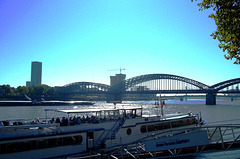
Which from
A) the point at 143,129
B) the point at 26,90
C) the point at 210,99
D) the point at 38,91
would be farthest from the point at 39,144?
the point at 38,91

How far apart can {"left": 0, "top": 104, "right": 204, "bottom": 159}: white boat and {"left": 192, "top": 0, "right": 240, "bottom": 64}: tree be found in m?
7.62

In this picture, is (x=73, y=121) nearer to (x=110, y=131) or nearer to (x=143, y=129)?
(x=110, y=131)

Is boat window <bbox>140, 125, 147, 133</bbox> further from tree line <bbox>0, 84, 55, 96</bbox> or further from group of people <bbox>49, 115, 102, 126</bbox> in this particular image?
tree line <bbox>0, 84, 55, 96</bbox>

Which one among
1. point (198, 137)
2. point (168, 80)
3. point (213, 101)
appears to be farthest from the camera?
point (168, 80)

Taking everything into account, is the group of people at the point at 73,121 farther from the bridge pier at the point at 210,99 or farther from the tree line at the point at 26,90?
the tree line at the point at 26,90

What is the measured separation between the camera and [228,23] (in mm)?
14312

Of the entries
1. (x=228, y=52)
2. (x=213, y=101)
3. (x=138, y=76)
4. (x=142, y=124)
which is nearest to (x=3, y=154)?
(x=142, y=124)

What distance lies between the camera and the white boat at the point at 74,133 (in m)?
14.0

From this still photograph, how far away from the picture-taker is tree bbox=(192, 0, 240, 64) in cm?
1413

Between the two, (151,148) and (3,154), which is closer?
(151,148)

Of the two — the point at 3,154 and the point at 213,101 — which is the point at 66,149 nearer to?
the point at 3,154

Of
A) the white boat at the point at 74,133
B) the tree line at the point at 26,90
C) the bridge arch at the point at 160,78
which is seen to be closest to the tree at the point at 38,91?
the tree line at the point at 26,90

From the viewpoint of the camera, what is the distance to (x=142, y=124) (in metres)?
19.2

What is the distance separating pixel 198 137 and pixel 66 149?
8.47 m
